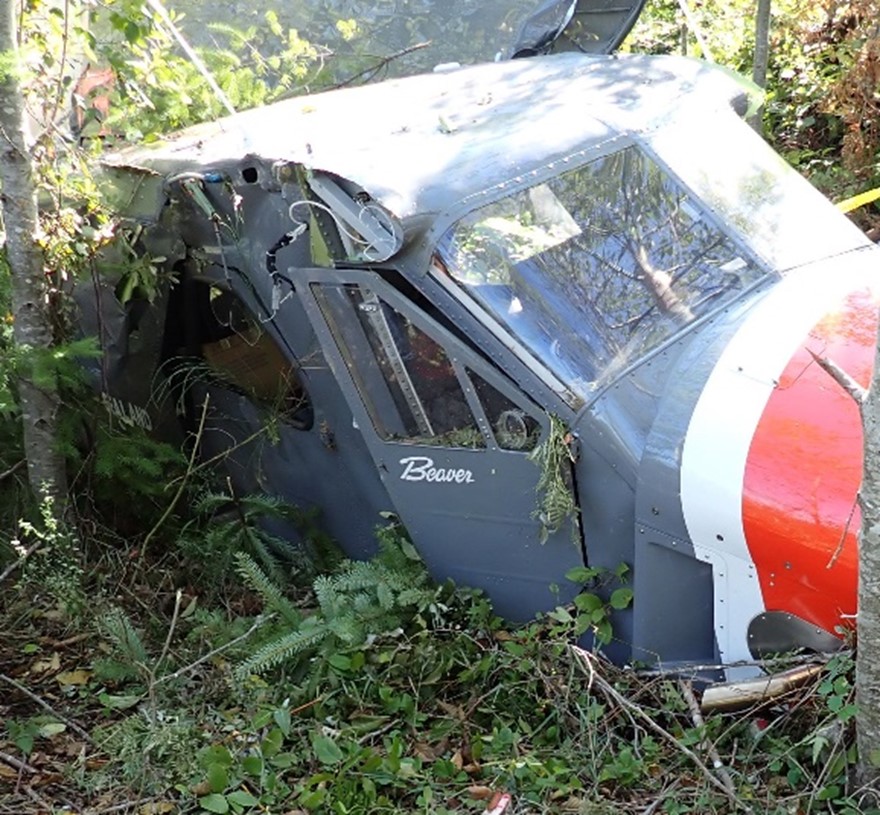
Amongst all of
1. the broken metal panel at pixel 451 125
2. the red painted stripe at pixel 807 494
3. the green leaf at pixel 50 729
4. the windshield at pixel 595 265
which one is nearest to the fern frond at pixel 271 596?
the green leaf at pixel 50 729

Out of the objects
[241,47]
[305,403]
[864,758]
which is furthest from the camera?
[241,47]

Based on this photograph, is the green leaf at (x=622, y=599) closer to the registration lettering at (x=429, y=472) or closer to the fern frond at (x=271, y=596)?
the registration lettering at (x=429, y=472)

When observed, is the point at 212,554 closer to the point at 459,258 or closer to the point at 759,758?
the point at 459,258

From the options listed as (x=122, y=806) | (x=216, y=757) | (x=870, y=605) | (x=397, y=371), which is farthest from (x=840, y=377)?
(x=122, y=806)

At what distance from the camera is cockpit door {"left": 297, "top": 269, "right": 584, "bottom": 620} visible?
4.30 meters

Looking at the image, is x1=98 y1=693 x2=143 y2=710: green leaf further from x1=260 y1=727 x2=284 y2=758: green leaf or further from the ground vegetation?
x1=260 y1=727 x2=284 y2=758: green leaf

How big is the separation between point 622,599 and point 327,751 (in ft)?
3.31

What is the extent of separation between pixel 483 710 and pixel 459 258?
148 centimetres

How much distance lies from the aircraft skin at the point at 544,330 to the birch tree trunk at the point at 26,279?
355 millimetres

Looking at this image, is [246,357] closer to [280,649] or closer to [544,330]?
[280,649]

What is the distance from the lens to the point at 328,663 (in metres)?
4.41

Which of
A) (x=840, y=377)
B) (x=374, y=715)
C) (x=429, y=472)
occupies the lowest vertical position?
(x=374, y=715)

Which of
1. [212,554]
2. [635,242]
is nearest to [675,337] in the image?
[635,242]

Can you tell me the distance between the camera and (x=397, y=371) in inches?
178
